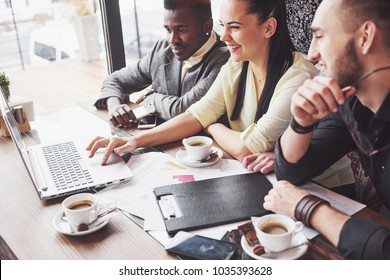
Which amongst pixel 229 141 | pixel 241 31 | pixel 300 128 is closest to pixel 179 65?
pixel 241 31

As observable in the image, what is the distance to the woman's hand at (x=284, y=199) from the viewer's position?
3.47 ft

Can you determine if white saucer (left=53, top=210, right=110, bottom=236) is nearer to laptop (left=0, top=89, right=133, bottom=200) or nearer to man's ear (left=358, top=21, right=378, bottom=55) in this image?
laptop (left=0, top=89, right=133, bottom=200)

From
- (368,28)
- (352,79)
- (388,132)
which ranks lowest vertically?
(388,132)

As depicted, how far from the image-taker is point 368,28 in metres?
1.07

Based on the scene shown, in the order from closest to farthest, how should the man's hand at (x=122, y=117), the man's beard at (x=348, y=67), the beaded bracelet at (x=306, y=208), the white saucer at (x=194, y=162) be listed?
the beaded bracelet at (x=306, y=208) → the man's beard at (x=348, y=67) → the white saucer at (x=194, y=162) → the man's hand at (x=122, y=117)

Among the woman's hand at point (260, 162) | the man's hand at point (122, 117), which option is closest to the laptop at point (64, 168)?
Answer: the man's hand at point (122, 117)

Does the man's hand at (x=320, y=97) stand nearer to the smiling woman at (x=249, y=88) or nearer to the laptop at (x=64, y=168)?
the smiling woman at (x=249, y=88)

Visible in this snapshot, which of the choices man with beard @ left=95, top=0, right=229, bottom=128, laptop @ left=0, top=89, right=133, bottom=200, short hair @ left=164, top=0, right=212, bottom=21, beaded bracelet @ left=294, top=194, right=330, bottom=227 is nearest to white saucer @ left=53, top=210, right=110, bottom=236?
laptop @ left=0, top=89, right=133, bottom=200

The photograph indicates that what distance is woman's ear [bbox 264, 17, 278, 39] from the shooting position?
149 centimetres

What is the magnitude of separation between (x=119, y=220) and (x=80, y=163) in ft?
1.18

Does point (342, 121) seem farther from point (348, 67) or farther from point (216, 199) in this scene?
point (216, 199)

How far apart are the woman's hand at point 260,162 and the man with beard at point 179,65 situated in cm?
52

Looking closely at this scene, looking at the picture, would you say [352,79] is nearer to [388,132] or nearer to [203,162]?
[388,132]
